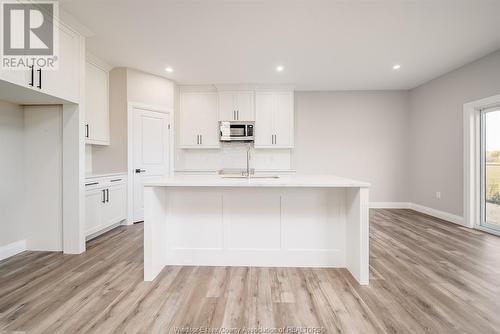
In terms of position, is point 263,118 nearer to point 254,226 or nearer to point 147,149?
point 147,149

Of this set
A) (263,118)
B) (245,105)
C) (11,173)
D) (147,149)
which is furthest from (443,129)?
(11,173)

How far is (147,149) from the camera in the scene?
412 centimetres

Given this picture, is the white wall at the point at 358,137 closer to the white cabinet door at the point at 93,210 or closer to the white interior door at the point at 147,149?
the white interior door at the point at 147,149

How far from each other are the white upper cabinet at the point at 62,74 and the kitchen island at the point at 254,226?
5.15ft

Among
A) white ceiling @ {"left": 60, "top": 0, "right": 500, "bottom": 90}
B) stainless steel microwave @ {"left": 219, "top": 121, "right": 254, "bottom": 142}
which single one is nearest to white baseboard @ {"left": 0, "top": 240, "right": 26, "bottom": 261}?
white ceiling @ {"left": 60, "top": 0, "right": 500, "bottom": 90}

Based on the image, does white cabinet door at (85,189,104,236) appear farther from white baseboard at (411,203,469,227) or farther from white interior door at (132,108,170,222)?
white baseboard at (411,203,469,227)

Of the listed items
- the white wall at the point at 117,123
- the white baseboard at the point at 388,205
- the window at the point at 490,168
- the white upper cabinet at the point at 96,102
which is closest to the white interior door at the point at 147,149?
the white wall at the point at 117,123

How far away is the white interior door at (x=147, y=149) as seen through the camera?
398 centimetres

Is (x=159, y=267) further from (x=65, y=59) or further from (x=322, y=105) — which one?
(x=322, y=105)

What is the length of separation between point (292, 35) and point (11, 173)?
3.73 m

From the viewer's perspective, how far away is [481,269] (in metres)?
2.27

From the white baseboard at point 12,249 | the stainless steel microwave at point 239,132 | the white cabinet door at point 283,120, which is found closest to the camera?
the white baseboard at point 12,249

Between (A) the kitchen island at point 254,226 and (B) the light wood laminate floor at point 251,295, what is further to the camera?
(A) the kitchen island at point 254,226

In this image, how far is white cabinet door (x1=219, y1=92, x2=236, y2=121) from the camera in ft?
15.8
